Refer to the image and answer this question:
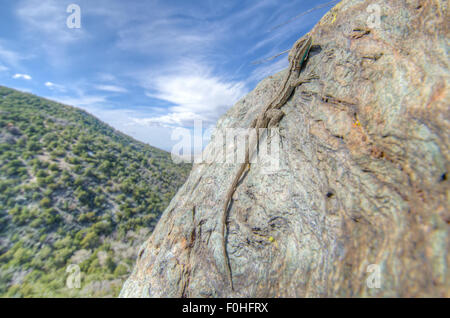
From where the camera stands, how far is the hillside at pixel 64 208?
38.9 feet

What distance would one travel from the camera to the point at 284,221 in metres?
3.69

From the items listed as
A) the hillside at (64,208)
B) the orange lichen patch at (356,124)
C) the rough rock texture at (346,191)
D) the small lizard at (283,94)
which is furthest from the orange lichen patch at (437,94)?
the hillside at (64,208)

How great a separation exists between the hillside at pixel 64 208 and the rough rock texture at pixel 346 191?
12832 millimetres

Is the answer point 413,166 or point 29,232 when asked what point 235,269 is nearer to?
point 413,166

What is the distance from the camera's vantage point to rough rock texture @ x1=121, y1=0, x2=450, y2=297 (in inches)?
92.8

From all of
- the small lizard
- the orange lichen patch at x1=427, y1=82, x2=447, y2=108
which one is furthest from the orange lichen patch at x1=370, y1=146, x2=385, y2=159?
the small lizard

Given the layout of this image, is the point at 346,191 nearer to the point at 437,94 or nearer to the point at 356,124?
the point at 356,124

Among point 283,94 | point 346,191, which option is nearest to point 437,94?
point 346,191

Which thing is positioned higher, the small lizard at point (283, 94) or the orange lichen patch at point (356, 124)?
the small lizard at point (283, 94)

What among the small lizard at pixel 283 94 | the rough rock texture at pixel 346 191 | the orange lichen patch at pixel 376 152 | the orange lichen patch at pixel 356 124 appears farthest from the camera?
the small lizard at pixel 283 94

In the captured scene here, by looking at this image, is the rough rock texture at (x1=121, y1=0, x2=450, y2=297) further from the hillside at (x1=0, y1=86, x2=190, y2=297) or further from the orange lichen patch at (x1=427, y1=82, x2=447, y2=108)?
the hillside at (x1=0, y1=86, x2=190, y2=297)

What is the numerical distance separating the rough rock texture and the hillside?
12.8 meters

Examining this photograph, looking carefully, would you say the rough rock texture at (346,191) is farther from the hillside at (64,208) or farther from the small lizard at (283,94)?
the hillside at (64,208)
